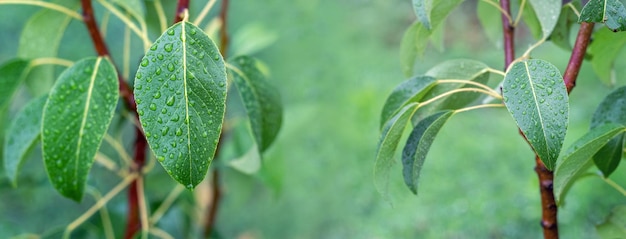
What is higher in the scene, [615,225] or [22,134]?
[22,134]

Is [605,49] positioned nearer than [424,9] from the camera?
No

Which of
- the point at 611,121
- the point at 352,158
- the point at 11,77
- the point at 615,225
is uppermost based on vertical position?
the point at 11,77

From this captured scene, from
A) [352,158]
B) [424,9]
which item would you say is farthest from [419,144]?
[352,158]

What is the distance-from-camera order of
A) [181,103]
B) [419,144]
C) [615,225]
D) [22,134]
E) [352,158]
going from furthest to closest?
[352,158], [22,134], [615,225], [419,144], [181,103]

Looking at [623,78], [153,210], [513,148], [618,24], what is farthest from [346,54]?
[618,24]

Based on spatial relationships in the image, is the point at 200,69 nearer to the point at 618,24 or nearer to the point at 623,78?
the point at 618,24

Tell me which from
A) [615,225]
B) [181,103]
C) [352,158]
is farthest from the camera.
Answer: [352,158]

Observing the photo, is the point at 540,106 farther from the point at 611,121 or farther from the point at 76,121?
the point at 76,121
